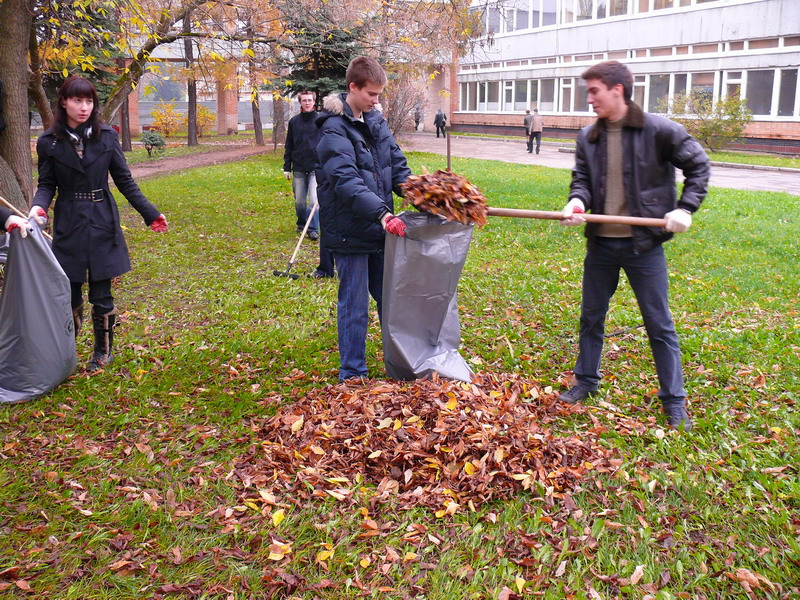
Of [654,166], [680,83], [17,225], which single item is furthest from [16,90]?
[680,83]

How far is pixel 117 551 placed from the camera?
3.17 metres

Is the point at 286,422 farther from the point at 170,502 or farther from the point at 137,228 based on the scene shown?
the point at 137,228

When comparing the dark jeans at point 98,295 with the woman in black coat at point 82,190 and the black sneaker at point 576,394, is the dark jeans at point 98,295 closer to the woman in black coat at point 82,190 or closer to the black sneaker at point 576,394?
the woman in black coat at point 82,190

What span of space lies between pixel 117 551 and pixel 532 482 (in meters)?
1.88

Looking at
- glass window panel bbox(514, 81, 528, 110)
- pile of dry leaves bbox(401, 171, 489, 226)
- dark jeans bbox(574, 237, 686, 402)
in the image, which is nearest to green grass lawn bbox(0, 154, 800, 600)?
dark jeans bbox(574, 237, 686, 402)

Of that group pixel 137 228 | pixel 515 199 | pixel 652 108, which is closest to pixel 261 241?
pixel 137 228

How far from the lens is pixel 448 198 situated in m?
4.13

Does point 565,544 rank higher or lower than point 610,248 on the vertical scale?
lower

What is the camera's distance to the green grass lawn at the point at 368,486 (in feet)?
9.90

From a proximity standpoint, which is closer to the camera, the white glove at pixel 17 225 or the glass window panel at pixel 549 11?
the white glove at pixel 17 225

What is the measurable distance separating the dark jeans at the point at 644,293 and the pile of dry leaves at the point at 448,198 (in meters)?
0.74

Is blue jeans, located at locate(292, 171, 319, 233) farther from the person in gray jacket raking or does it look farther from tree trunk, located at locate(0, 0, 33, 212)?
the person in gray jacket raking

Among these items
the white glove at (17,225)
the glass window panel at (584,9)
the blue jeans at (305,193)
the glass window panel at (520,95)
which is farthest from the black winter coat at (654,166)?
the glass window panel at (520,95)

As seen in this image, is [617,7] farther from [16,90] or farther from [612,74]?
[612,74]
